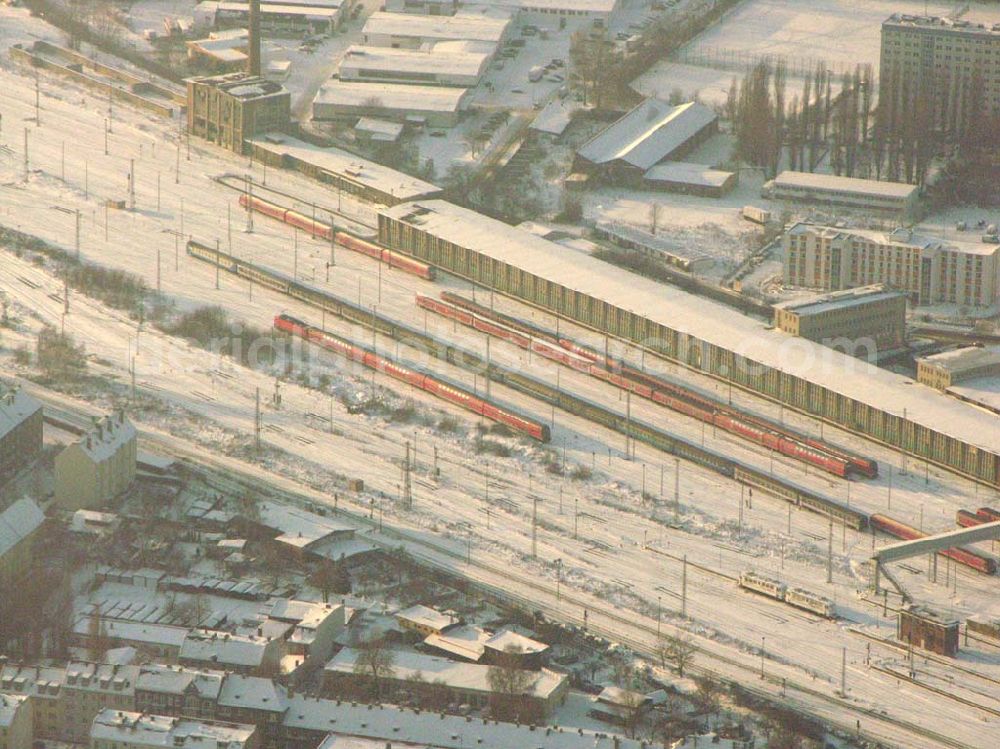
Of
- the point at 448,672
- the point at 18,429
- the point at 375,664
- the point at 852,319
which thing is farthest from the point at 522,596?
the point at 852,319

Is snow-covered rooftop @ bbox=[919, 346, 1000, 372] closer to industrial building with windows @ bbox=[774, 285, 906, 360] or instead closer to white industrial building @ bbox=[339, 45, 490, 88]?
industrial building with windows @ bbox=[774, 285, 906, 360]

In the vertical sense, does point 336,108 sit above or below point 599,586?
above

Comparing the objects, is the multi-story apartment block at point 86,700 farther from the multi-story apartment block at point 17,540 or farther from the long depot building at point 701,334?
the long depot building at point 701,334

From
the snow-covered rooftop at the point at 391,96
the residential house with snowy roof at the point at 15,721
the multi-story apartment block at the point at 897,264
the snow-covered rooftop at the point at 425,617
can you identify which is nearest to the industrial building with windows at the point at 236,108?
the snow-covered rooftop at the point at 391,96

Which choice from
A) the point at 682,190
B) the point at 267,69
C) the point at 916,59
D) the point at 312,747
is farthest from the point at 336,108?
the point at 312,747

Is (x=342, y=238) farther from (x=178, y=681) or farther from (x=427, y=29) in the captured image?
(x=178, y=681)

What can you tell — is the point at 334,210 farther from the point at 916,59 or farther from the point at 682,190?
the point at 916,59
